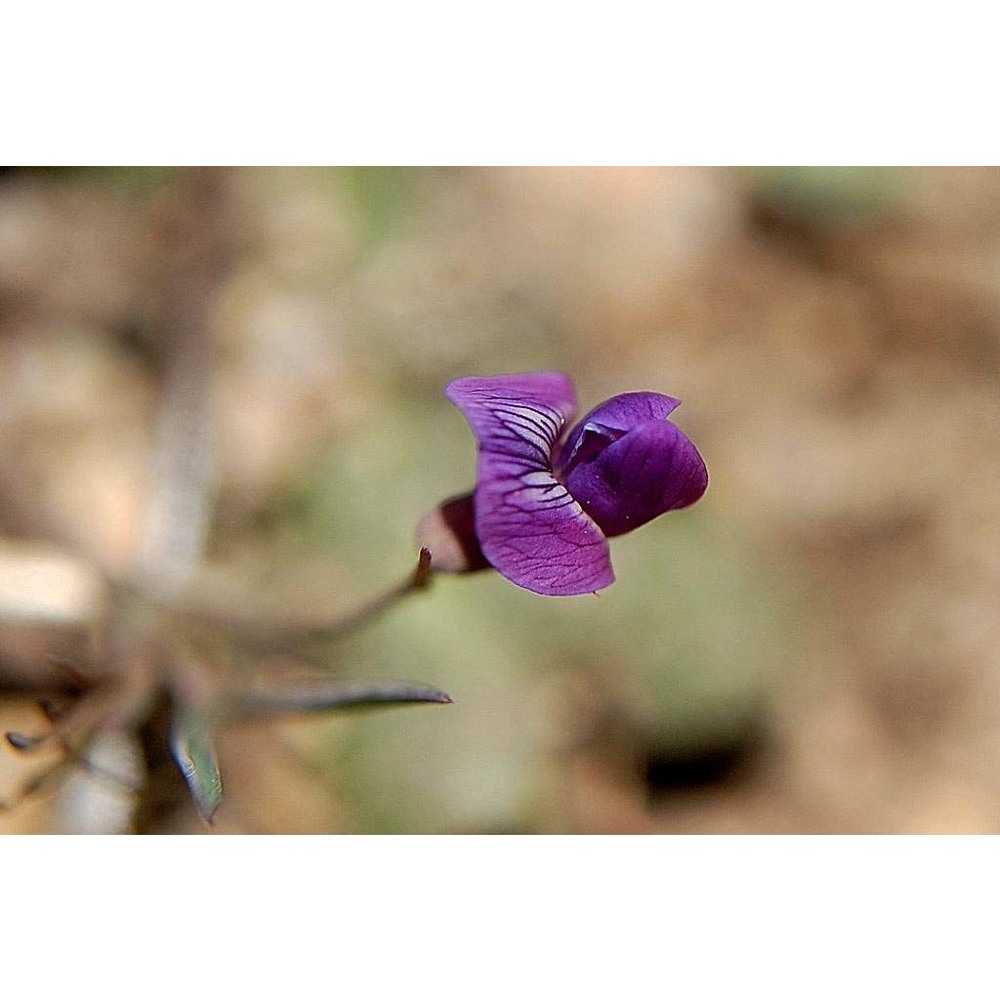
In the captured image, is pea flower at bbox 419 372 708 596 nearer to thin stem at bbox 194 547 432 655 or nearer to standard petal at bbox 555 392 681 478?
standard petal at bbox 555 392 681 478

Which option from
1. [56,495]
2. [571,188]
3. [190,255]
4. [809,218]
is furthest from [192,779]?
[809,218]

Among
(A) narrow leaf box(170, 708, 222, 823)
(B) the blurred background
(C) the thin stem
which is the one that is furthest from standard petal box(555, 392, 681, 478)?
(B) the blurred background

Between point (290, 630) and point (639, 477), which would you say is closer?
point (639, 477)

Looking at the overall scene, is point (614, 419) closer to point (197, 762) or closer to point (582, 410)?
point (197, 762)

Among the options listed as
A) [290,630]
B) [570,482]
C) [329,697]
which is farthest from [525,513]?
[290,630]

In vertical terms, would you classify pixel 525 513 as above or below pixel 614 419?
below

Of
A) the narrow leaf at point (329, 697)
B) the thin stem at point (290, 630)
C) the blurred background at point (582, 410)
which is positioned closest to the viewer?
the narrow leaf at point (329, 697)

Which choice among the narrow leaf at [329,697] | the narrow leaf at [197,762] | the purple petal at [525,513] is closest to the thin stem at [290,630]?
the narrow leaf at [329,697]

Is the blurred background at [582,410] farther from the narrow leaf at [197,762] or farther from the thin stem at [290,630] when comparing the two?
the narrow leaf at [197,762]
